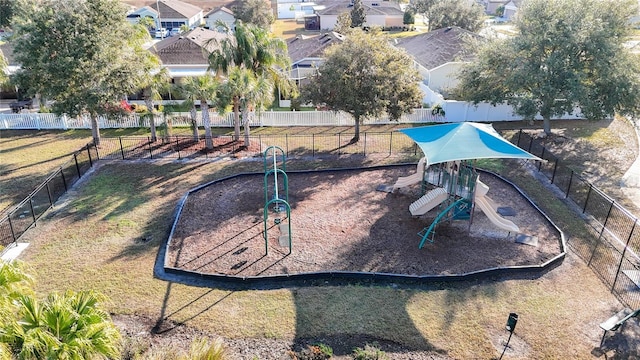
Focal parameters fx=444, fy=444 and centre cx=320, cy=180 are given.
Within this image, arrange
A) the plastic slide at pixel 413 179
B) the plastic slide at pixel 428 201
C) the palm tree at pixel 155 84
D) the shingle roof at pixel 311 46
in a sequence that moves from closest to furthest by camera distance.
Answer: the plastic slide at pixel 428 201 < the plastic slide at pixel 413 179 < the palm tree at pixel 155 84 < the shingle roof at pixel 311 46

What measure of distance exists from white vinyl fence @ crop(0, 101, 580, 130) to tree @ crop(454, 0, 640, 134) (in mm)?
4849

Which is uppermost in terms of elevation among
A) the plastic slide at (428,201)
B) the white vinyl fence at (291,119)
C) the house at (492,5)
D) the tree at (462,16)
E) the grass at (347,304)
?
the house at (492,5)

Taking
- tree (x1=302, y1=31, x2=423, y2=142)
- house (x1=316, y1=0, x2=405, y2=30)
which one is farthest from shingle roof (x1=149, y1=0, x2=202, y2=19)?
tree (x1=302, y1=31, x2=423, y2=142)

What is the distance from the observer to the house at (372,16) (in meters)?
64.8

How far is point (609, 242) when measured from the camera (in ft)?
49.4

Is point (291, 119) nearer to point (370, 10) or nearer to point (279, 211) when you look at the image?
point (279, 211)

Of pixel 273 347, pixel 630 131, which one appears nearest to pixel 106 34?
pixel 273 347

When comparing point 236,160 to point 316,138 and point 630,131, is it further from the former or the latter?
point 630,131

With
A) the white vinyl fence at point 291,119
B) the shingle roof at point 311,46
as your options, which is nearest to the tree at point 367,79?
the white vinyl fence at point 291,119

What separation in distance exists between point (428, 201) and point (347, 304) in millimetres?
5615

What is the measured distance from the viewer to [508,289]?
12711mm

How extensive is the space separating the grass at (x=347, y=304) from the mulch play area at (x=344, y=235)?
0.94 m

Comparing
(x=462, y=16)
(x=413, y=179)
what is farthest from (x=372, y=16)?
(x=413, y=179)

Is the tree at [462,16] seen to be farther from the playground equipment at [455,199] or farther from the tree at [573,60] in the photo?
the playground equipment at [455,199]
